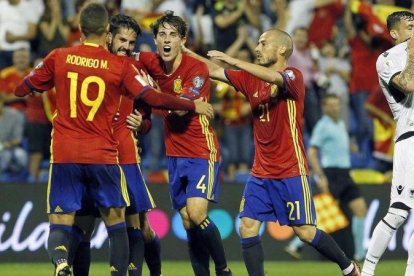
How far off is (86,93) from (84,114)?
18 centimetres

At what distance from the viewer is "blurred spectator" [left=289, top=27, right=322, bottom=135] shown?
16.1 metres

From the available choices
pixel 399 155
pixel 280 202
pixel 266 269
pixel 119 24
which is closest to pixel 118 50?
pixel 119 24

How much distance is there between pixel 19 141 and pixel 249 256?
621 centimetres

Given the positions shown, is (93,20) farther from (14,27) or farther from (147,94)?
(14,27)

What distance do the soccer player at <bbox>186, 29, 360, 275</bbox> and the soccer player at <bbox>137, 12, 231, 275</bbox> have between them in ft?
1.55

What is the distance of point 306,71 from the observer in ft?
53.3

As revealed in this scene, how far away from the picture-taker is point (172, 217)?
47.9 ft

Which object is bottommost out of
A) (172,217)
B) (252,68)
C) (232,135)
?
(172,217)

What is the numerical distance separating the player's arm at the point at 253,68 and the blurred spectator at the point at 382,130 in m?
6.42

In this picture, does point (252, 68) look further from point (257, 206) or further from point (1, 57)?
point (1, 57)

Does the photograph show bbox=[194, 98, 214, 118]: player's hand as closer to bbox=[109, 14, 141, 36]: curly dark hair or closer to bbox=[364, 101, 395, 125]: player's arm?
bbox=[109, 14, 141, 36]: curly dark hair

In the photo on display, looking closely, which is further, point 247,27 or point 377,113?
point 247,27

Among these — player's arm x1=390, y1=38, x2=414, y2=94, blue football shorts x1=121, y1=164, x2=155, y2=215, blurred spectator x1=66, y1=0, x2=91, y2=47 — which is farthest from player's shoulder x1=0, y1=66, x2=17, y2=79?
player's arm x1=390, y1=38, x2=414, y2=94

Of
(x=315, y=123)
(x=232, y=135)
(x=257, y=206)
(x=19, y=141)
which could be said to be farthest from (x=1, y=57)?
(x=257, y=206)
